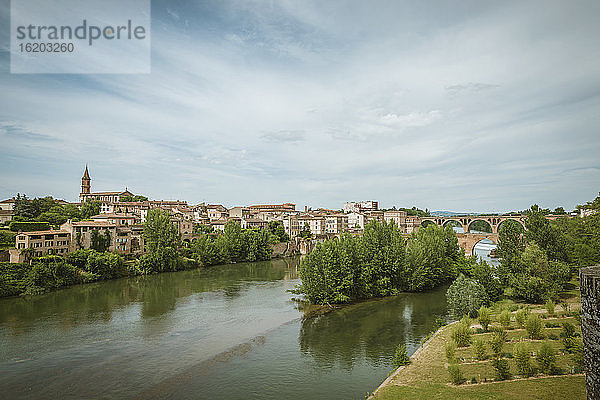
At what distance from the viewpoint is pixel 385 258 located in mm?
31484

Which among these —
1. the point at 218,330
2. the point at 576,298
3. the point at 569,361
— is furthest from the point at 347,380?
the point at 576,298

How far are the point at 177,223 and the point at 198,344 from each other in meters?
40.0

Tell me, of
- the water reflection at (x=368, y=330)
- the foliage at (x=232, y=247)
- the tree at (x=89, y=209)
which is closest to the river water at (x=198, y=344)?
the water reflection at (x=368, y=330)

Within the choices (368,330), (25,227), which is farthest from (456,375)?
(25,227)

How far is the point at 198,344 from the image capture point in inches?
797

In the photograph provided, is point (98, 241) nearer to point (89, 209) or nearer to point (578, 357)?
point (89, 209)

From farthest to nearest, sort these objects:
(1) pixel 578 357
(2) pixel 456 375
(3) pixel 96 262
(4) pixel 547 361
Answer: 1. (3) pixel 96 262
2. (2) pixel 456 375
3. (4) pixel 547 361
4. (1) pixel 578 357

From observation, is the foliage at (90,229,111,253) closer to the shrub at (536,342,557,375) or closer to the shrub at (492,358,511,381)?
→ the shrub at (492,358,511,381)

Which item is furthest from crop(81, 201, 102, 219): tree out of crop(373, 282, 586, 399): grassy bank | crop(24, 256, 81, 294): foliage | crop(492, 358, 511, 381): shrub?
crop(492, 358, 511, 381): shrub

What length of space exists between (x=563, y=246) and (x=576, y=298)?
4.79 metres

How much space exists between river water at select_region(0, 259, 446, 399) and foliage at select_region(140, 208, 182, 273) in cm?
1168

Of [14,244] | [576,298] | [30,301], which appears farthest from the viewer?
[14,244]

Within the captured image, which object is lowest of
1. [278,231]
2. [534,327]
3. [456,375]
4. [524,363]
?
[456,375]

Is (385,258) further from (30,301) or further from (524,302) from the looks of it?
(30,301)
